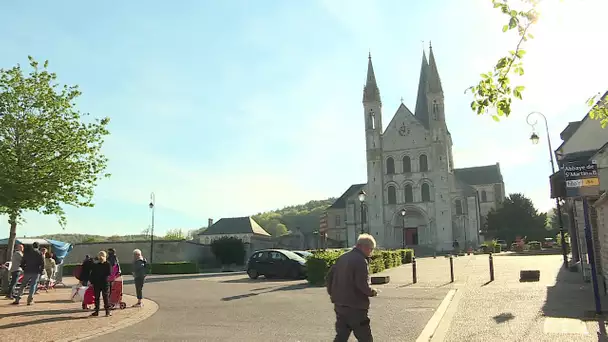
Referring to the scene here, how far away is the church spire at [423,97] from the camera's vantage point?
243 ft

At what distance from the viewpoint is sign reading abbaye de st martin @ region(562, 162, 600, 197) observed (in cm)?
908

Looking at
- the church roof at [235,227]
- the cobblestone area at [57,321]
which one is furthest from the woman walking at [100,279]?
the church roof at [235,227]

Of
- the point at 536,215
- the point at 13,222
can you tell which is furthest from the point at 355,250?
the point at 536,215

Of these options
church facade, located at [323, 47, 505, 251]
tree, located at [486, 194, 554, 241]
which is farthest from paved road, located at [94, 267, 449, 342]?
tree, located at [486, 194, 554, 241]

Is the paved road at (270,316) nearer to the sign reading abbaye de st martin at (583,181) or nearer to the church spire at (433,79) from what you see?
the sign reading abbaye de st martin at (583,181)

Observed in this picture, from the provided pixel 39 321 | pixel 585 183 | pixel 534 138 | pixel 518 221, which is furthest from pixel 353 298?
pixel 518 221

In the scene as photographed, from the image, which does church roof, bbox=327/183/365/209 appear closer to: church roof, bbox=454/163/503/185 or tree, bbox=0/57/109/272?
church roof, bbox=454/163/503/185

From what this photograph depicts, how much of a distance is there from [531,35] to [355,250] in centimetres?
387

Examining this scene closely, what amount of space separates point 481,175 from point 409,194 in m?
31.9

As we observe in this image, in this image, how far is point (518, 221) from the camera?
67.2 meters

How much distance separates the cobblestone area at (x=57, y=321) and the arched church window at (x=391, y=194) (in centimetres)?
5715

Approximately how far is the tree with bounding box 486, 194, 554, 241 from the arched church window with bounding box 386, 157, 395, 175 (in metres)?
16.3

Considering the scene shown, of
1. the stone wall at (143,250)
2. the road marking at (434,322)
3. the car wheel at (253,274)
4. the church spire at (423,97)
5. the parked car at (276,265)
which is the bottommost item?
the road marking at (434,322)

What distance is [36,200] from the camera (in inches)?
686
